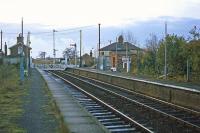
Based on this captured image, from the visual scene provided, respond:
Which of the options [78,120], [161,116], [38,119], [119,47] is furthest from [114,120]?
[119,47]

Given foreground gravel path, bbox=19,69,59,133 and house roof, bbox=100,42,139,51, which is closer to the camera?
foreground gravel path, bbox=19,69,59,133

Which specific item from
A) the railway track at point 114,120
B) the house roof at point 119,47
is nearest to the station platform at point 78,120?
the railway track at point 114,120

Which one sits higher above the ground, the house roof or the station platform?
the house roof

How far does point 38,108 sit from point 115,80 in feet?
69.8

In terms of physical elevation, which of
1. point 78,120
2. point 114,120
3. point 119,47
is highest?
point 119,47

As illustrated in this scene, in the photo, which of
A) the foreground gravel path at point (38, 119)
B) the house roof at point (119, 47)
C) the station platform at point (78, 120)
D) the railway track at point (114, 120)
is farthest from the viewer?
the house roof at point (119, 47)

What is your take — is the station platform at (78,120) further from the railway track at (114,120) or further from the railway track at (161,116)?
the railway track at (161,116)

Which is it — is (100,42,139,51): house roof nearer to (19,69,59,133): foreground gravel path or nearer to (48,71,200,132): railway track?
(48,71,200,132): railway track

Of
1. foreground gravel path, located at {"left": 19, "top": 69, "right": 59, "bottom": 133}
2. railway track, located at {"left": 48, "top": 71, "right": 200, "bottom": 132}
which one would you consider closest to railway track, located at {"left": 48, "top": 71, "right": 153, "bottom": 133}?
railway track, located at {"left": 48, "top": 71, "right": 200, "bottom": 132}

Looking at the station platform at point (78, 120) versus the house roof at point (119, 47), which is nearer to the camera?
the station platform at point (78, 120)

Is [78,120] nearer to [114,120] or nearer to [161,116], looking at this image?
[114,120]

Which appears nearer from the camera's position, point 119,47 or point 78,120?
point 78,120

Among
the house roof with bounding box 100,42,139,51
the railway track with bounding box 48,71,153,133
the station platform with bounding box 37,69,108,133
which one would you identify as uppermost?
the house roof with bounding box 100,42,139,51

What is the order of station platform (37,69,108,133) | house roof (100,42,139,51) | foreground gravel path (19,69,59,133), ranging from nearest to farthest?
station platform (37,69,108,133)
foreground gravel path (19,69,59,133)
house roof (100,42,139,51)
